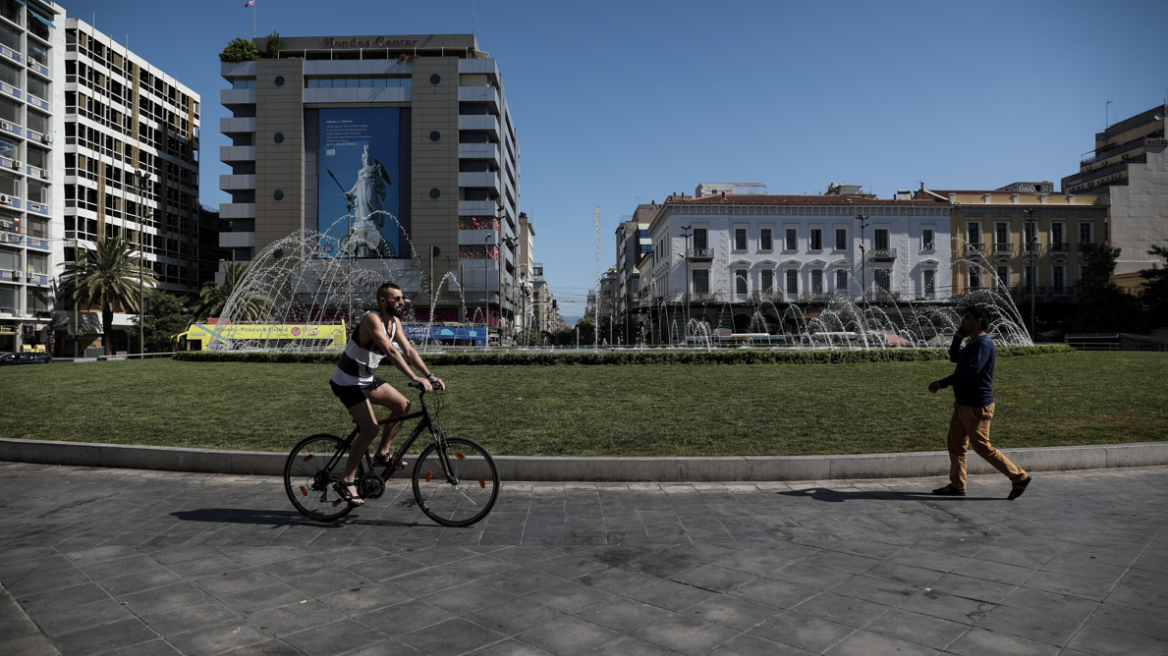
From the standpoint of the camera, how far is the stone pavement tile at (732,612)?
3.61 m

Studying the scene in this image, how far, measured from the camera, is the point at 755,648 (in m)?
3.30

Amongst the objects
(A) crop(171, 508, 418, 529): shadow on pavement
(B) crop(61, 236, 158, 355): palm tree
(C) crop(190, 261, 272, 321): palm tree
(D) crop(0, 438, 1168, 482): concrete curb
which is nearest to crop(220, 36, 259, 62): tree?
(C) crop(190, 261, 272, 321): palm tree

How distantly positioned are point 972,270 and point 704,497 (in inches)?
2553

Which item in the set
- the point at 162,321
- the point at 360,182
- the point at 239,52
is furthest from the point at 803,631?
the point at 239,52

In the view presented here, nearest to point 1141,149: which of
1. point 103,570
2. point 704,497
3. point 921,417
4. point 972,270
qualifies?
point 972,270

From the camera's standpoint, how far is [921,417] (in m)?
10.4

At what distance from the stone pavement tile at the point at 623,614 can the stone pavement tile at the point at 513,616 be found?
19 centimetres

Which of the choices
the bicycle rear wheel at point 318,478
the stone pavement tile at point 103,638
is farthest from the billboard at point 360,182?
the stone pavement tile at point 103,638

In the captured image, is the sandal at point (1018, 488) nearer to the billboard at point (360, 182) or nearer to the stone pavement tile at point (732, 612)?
the stone pavement tile at point (732, 612)

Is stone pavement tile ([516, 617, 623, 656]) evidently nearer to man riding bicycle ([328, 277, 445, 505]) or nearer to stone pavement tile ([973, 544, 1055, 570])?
man riding bicycle ([328, 277, 445, 505])

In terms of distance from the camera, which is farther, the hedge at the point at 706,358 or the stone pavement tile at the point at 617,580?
the hedge at the point at 706,358

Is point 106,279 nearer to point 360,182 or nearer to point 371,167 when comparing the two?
point 360,182

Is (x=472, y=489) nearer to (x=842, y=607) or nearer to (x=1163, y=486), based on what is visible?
(x=842, y=607)

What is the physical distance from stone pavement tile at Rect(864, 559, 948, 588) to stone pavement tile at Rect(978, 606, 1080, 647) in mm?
506
